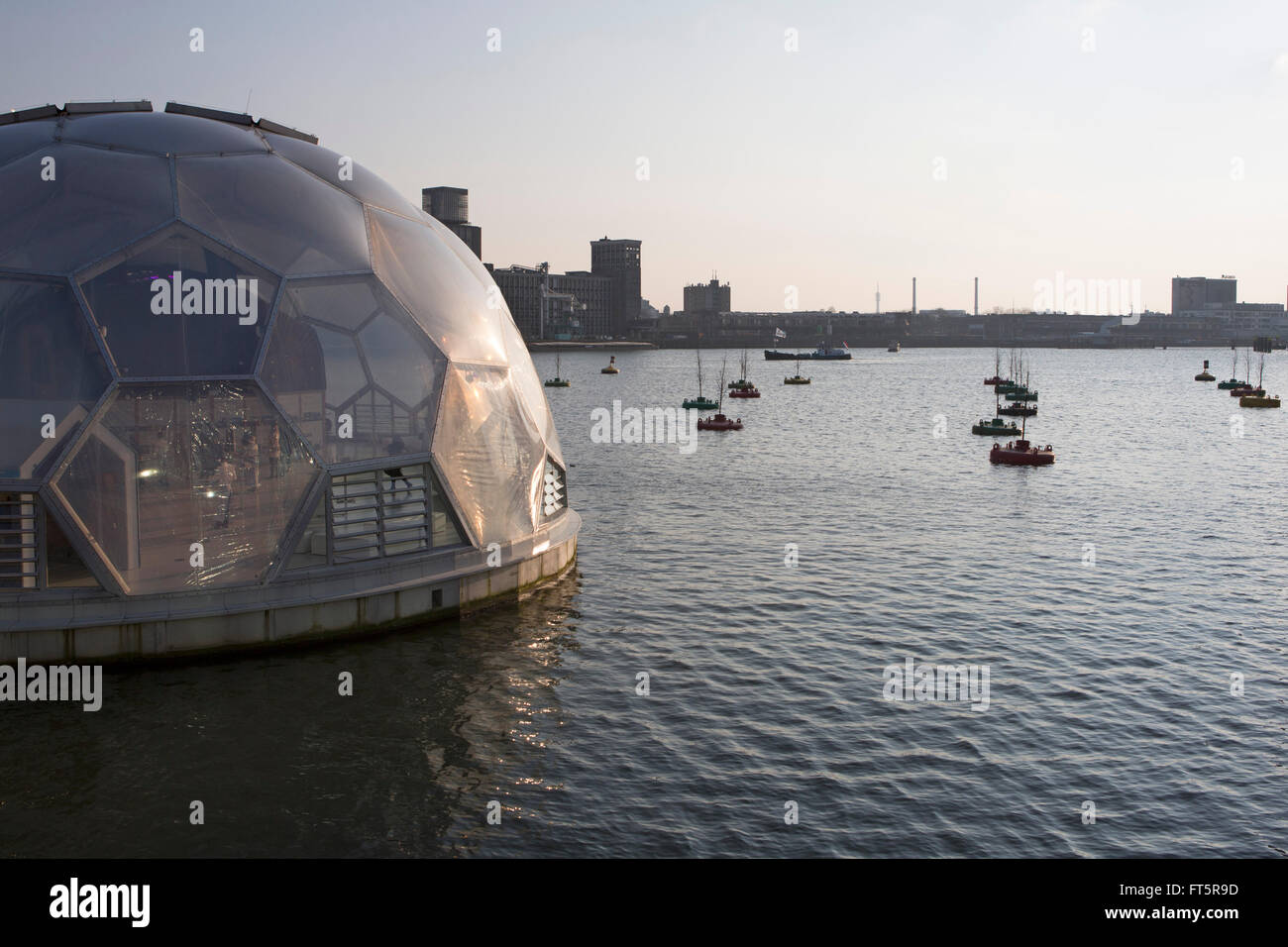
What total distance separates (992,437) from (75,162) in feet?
190

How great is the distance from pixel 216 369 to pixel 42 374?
2.44 meters

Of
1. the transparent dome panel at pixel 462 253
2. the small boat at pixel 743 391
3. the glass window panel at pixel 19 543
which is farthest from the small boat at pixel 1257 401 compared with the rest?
the glass window panel at pixel 19 543

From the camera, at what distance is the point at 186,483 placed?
53.5ft

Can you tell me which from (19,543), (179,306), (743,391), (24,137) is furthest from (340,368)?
(743,391)

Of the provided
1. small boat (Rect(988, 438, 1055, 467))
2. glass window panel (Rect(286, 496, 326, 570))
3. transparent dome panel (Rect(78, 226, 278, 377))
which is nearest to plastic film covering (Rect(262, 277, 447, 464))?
transparent dome panel (Rect(78, 226, 278, 377))

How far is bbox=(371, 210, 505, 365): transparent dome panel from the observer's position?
19.6m

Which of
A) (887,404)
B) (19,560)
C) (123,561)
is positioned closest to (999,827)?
(123,561)

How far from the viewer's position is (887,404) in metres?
102

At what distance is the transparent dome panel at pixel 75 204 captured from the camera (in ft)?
54.7

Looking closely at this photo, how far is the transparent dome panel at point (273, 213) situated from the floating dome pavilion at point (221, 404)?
0.05m

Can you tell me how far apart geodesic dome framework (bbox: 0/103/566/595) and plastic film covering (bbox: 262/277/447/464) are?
0.12 ft

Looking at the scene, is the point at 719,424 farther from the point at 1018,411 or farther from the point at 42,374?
the point at 42,374

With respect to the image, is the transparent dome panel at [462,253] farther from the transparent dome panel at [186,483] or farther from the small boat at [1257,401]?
the small boat at [1257,401]

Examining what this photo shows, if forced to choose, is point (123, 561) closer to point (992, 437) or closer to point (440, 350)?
point (440, 350)
